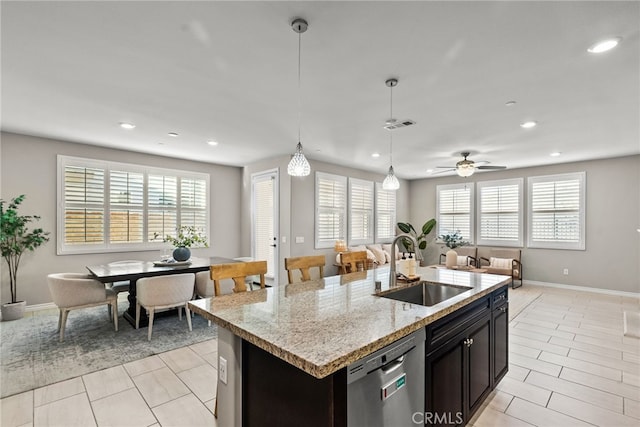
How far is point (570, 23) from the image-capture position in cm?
203

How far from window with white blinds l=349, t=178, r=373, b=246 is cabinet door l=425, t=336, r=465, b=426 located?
5284 mm

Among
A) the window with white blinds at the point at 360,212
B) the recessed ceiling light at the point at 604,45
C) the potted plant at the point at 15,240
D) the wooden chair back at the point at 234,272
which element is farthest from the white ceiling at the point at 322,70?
the window with white blinds at the point at 360,212

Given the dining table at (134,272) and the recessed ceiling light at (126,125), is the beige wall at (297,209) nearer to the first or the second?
the dining table at (134,272)

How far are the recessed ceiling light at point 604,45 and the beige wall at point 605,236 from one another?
5.24 metres

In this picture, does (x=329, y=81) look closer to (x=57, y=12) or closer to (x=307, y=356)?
(x=57, y=12)

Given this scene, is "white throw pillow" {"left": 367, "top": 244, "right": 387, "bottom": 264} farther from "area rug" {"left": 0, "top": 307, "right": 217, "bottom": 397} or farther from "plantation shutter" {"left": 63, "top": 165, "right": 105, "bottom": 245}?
"plantation shutter" {"left": 63, "top": 165, "right": 105, "bottom": 245}

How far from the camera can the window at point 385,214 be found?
26.2 ft

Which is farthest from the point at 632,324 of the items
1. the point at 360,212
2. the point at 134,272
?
the point at 134,272

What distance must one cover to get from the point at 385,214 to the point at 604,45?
6.13 m

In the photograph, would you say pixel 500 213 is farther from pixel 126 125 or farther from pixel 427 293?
pixel 126 125

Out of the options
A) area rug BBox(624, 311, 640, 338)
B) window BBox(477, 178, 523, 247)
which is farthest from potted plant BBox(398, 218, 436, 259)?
area rug BBox(624, 311, 640, 338)

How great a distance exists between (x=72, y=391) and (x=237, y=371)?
6.37ft

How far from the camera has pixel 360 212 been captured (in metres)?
7.50

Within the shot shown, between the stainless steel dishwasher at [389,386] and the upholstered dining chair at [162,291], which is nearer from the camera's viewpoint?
the stainless steel dishwasher at [389,386]
